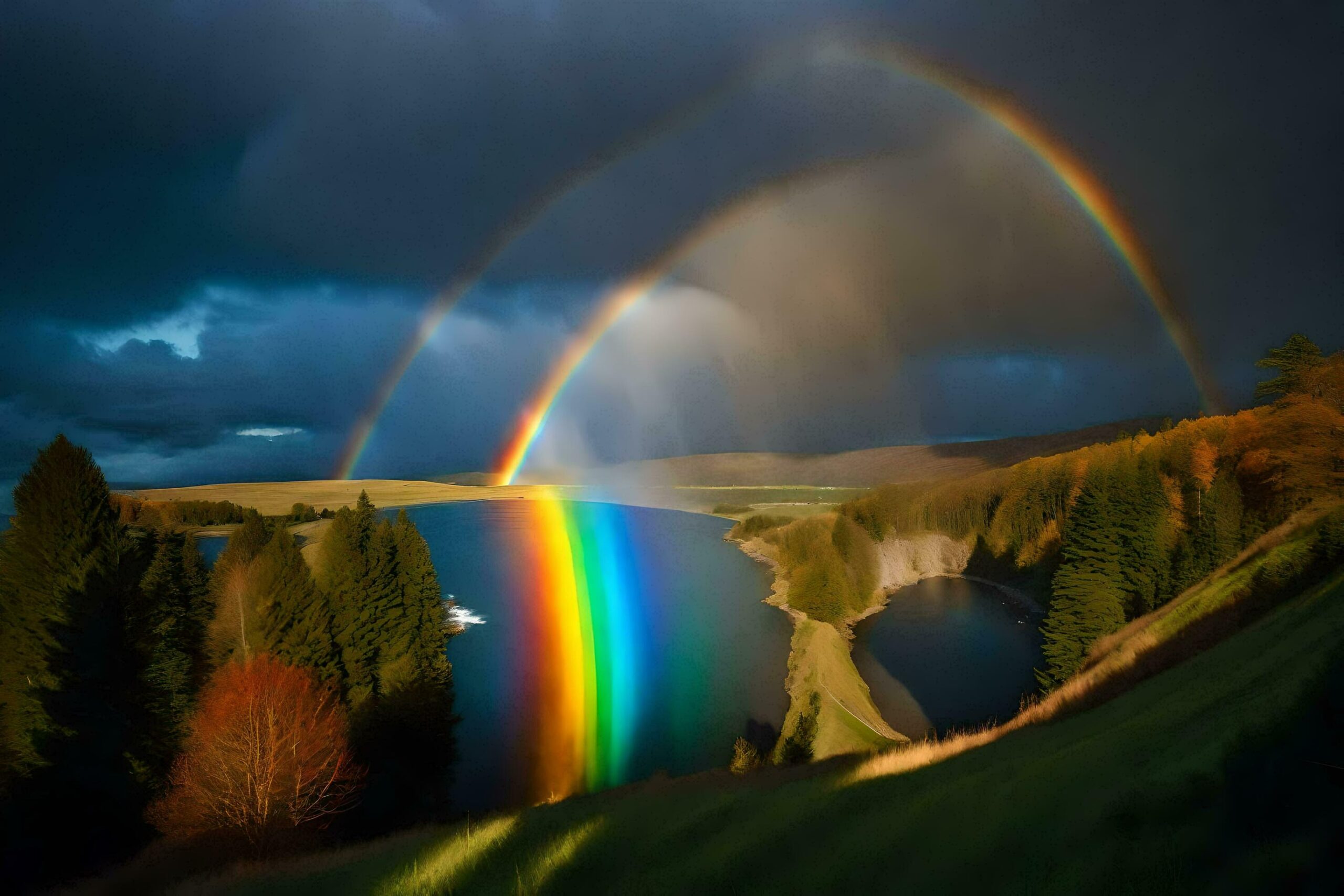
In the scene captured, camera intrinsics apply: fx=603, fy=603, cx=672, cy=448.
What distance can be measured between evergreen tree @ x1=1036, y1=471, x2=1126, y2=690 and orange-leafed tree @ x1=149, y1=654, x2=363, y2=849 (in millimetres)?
40192

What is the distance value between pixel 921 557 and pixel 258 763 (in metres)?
93.2

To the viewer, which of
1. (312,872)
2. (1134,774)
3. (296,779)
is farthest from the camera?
(296,779)

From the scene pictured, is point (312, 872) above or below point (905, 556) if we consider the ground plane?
above

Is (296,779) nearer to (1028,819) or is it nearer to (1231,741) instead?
(1028,819)

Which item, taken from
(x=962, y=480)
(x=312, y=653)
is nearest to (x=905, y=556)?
(x=962, y=480)

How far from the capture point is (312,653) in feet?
110

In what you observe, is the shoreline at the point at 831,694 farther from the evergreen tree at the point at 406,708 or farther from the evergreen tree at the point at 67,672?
the evergreen tree at the point at 67,672

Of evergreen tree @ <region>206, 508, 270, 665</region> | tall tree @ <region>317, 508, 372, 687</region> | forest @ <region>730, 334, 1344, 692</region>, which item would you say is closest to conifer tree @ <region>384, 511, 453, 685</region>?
tall tree @ <region>317, 508, 372, 687</region>

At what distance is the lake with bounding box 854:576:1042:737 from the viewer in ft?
152

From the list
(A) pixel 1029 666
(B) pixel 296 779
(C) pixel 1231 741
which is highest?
(C) pixel 1231 741

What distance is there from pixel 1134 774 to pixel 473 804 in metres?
36.1

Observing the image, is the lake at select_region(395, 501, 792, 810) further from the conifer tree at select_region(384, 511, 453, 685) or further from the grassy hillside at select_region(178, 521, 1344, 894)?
the grassy hillside at select_region(178, 521, 1344, 894)

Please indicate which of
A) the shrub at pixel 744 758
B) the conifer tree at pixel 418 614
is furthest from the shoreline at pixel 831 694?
the conifer tree at pixel 418 614

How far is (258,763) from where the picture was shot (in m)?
23.6
